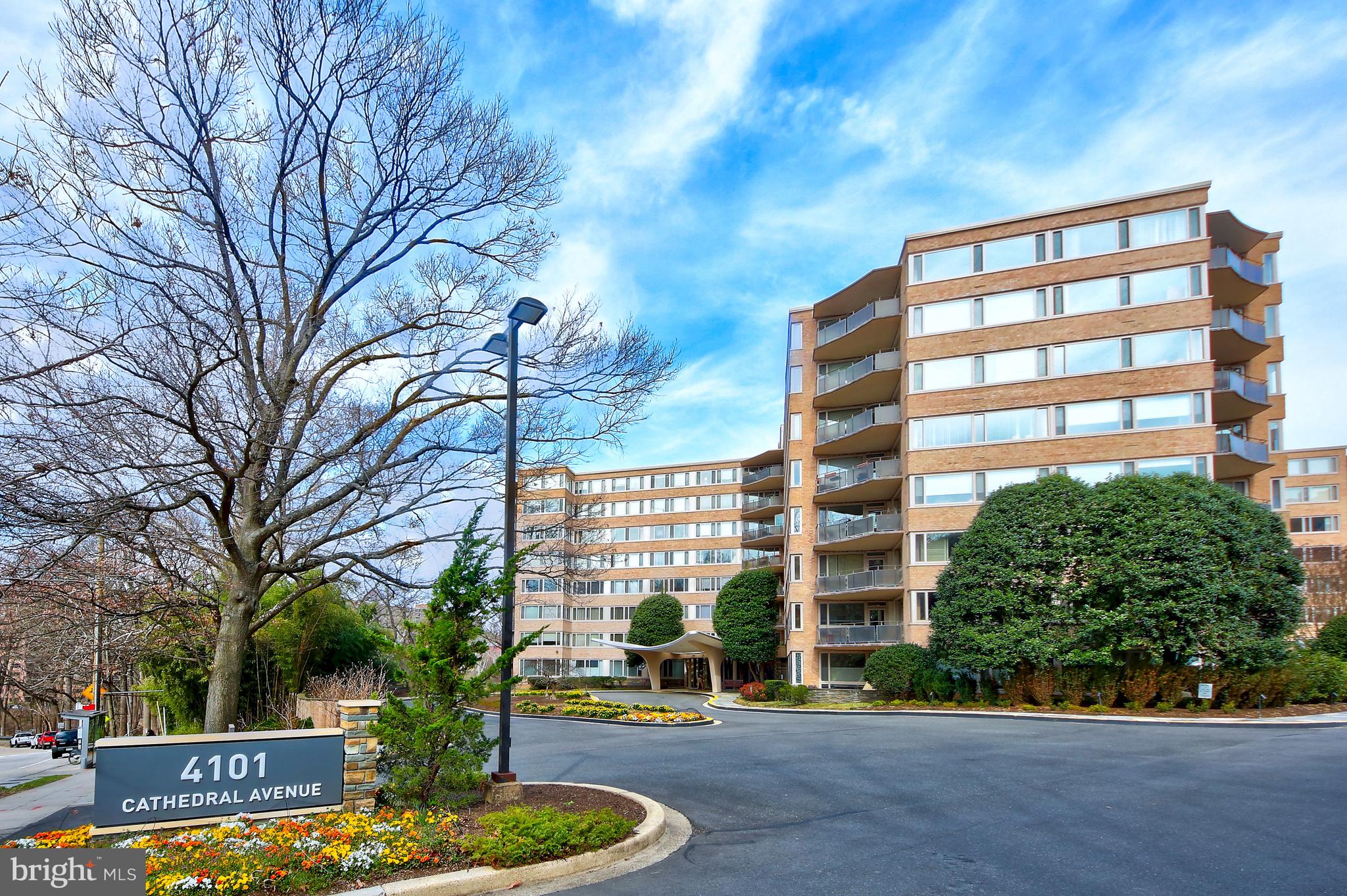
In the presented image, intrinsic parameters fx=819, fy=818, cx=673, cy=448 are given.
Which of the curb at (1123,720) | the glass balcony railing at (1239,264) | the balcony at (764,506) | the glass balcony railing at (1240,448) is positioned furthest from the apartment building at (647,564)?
the glass balcony railing at (1239,264)

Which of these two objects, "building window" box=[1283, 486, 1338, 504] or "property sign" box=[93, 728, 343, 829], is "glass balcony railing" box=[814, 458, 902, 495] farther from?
"building window" box=[1283, 486, 1338, 504]

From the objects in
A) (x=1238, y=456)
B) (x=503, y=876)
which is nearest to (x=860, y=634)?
(x=1238, y=456)

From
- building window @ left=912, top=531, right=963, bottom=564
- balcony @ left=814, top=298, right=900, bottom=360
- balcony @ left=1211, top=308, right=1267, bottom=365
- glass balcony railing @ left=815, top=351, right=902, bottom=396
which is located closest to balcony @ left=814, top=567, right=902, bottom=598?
building window @ left=912, top=531, right=963, bottom=564

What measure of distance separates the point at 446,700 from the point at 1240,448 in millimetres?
32407

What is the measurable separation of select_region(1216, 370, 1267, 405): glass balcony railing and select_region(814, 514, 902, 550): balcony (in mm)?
12789

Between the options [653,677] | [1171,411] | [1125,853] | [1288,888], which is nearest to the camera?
[1288,888]

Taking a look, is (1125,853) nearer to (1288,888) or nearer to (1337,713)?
(1288,888)

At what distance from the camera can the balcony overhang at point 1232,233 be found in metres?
30.9

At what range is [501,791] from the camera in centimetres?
933

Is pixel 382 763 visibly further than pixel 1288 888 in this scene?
Yes

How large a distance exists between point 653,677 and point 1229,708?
3587 centimetres

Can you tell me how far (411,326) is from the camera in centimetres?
1398

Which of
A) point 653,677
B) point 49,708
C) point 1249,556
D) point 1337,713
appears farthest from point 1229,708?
point 49,708

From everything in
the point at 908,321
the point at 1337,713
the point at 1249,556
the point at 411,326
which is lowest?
the point at 1337,713
